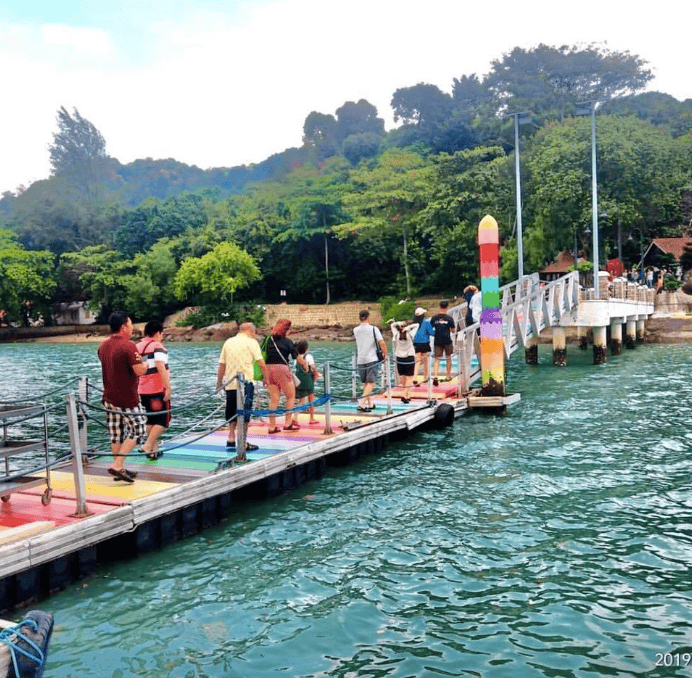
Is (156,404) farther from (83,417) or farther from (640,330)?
(640,330)

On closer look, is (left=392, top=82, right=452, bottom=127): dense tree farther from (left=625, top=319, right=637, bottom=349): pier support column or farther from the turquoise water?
the turquoise water

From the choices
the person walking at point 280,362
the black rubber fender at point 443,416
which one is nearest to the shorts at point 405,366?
the black rubber fender at point 443,416

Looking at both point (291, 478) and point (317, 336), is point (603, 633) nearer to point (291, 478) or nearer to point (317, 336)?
point (291, 478)

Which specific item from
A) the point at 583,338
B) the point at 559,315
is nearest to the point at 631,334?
the point at 583,338

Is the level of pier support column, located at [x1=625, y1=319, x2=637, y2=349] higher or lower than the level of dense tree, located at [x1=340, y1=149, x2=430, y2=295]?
lower

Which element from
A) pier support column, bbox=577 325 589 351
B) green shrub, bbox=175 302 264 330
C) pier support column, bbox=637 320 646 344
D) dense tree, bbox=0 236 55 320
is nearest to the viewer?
pier support column, bbox=577 325 589 351

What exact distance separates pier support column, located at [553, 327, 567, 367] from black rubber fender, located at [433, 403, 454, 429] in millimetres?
13569

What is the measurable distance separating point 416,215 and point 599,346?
2998 cm

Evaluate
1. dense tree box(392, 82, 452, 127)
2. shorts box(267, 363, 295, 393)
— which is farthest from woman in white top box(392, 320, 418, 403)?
dense tree box(392, 82, 452, 127)

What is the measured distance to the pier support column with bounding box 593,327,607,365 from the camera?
28.5 meters

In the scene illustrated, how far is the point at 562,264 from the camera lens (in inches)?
2084

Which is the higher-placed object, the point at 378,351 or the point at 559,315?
the point at 559,315

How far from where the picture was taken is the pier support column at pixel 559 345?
2811 cm

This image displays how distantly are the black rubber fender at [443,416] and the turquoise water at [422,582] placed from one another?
7.12 feet
